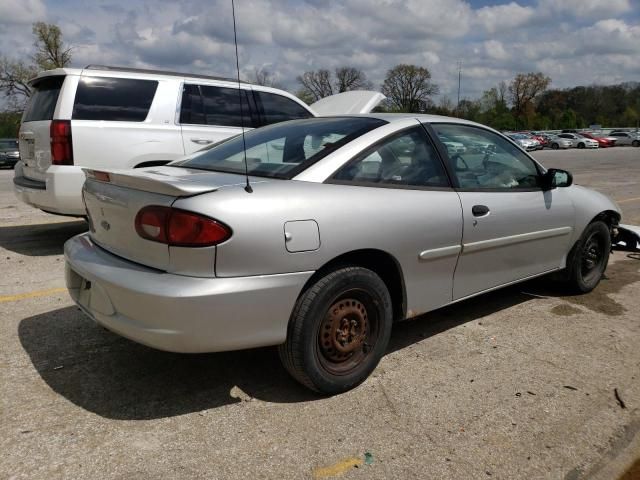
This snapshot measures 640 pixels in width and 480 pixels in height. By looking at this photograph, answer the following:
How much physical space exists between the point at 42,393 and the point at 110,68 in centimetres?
421

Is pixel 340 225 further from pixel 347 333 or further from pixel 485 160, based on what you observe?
pixel 485 160

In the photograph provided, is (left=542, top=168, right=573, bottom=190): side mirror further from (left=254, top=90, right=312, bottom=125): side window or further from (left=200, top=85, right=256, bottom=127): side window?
(left=254, top=90, right=312, bottom=125): side window

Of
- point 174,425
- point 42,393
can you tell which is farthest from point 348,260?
point 42,393

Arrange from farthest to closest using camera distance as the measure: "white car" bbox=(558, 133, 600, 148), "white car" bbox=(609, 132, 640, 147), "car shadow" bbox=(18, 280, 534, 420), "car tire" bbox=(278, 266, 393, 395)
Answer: "white car" bbox=(609, 132, 640, 147) < "white car" bbox=(558, 133, 600, 148) < "car shadow" bbox=(18, 280, 534, 420) < "car tire" bbox=(278, 266, 393, 395)

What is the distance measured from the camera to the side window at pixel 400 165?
10.0 feet

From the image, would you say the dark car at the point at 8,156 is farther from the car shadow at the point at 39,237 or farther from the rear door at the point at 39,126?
the rear door at the point at 39,126

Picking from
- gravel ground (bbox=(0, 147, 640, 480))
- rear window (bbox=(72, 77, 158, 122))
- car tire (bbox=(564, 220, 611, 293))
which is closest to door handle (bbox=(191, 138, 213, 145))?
rear window (bbox=(72, 77, 158, 122))

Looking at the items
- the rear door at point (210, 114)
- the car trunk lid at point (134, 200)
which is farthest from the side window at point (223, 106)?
the car trunk lid at point (134, 200)

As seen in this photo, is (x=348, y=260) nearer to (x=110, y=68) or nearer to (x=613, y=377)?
(x=613, y=377)

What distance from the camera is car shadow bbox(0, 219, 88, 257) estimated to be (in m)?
6.01

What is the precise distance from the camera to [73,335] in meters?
3.62

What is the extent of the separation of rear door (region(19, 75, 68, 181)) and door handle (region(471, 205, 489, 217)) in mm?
4231

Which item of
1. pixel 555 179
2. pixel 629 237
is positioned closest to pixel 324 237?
pixel 555 179

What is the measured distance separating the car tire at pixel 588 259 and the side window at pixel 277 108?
13.0 ft
